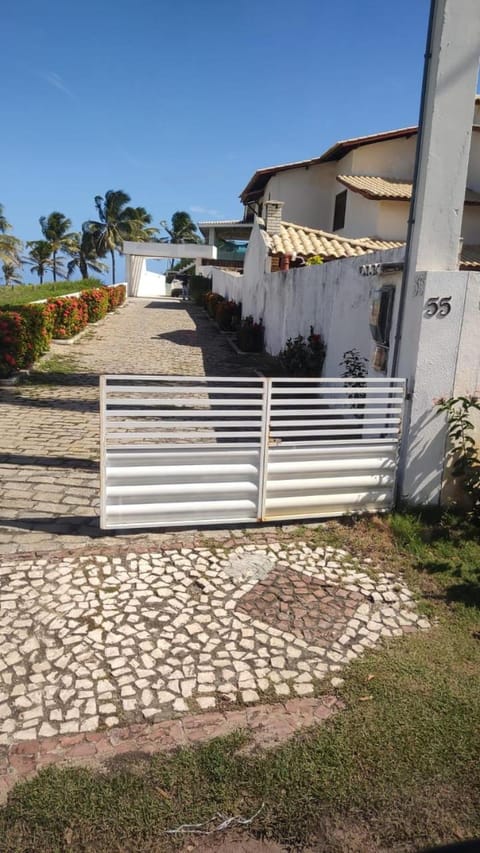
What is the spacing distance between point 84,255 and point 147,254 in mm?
19514

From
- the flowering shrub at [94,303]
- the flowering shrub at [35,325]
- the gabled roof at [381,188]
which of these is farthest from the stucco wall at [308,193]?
the flowering shrub at [35,325]

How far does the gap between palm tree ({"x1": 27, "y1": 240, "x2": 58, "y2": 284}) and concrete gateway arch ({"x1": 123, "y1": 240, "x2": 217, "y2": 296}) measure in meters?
20.7

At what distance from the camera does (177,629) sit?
12.2 feet

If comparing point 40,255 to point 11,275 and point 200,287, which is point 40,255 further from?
point 200,287

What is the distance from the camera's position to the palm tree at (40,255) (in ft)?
206

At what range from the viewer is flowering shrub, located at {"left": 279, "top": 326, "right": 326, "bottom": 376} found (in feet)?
35.3

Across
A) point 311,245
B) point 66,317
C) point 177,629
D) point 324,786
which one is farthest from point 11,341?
point 324,786

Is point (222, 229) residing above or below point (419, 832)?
above

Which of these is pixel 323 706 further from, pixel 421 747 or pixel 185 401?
pixel 185 401

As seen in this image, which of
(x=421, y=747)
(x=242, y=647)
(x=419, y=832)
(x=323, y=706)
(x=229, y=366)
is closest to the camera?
(x=419, y=832)

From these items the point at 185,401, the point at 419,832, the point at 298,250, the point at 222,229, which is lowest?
the point at 419,832

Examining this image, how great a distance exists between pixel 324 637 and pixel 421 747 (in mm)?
968

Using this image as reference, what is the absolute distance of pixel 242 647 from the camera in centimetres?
356

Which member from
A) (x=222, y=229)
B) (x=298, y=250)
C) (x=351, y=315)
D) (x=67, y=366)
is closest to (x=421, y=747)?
(x=351, y=315)
